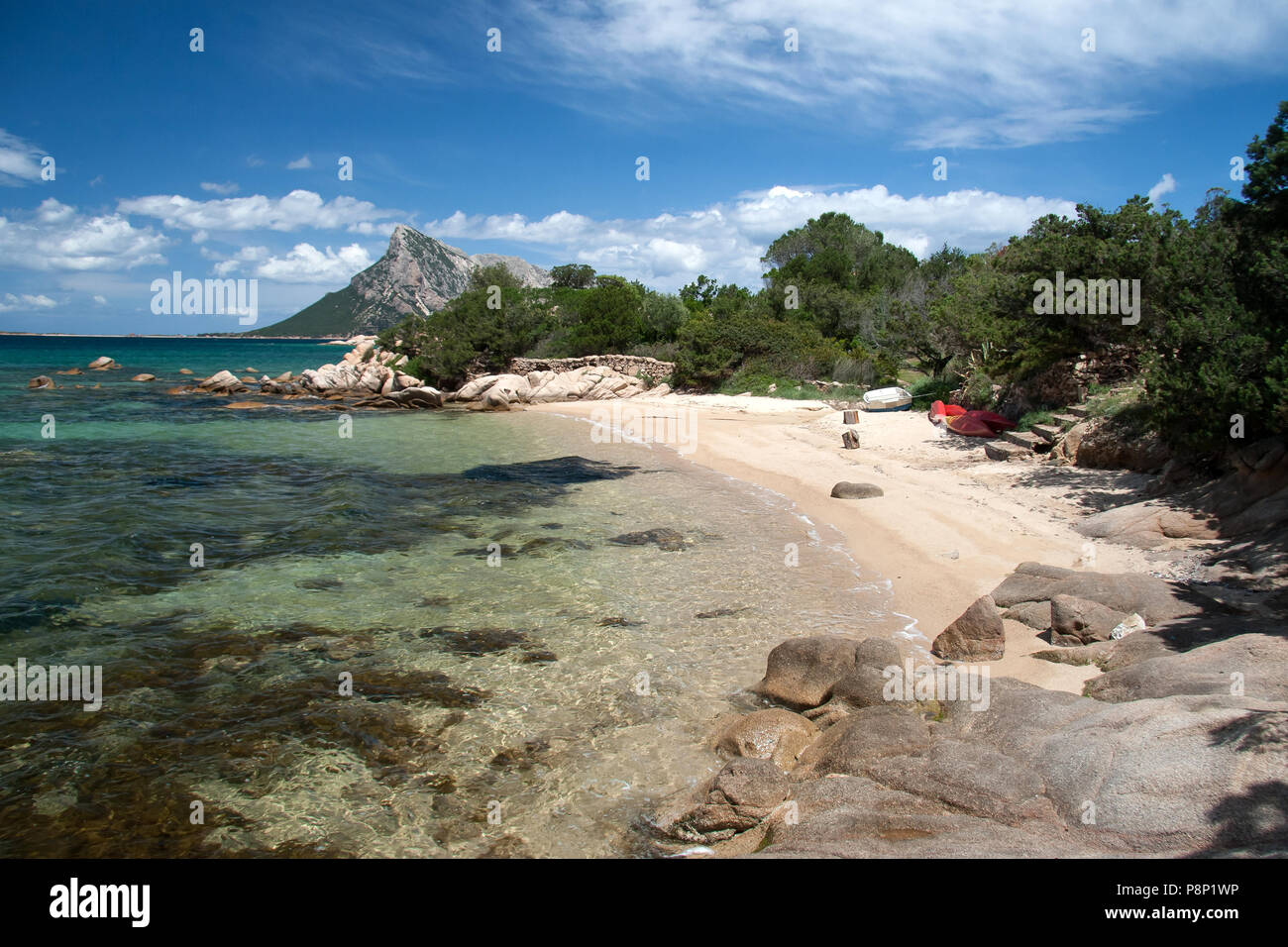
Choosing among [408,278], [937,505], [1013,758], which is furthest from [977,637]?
[408,278]

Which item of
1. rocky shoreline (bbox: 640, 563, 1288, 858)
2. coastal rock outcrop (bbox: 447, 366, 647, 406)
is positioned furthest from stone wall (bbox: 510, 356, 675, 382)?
rocky shoreline (bbox: 640, 563, 1288, 858)

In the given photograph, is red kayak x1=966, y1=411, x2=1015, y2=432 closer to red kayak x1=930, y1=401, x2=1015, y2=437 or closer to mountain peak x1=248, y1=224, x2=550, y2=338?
→ red kayak x1=930, y1=401, x2=1015, y2=437

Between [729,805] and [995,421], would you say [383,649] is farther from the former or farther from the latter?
[995,421]

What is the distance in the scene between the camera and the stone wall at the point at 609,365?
41.3 metres

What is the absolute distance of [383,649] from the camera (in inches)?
332

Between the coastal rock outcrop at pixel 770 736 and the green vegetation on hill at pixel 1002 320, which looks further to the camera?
the green vegetation on hill at pixel 1002 320

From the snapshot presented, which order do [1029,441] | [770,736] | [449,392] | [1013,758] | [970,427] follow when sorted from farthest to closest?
[449,392] → [970,427] → [1029,441] → [770,736] → [1013,758]

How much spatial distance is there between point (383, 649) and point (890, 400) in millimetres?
21935

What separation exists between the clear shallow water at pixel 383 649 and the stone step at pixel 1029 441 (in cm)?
678

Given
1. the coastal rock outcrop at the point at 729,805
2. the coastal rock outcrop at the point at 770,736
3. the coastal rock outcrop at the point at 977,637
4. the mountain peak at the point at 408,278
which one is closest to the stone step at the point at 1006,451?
the coastal rock outcrop at the point at 977,637

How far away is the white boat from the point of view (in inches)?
1024

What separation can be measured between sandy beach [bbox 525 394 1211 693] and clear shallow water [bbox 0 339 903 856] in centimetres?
95

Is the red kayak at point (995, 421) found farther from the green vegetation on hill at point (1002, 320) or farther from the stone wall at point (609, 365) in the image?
the stone wall at point (609, 365)

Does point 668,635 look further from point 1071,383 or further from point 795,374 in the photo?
point 795,374
